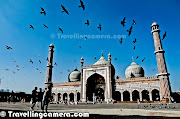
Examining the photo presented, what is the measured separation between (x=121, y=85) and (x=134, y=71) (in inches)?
270

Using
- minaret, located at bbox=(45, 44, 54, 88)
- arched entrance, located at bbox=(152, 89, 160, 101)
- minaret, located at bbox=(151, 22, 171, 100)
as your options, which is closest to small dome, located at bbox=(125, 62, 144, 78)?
arched entrance, located at bbox=(152, 89, 160, 101)

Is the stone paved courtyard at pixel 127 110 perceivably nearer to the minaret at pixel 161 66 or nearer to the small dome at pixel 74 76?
the minaret at pixel 161 66

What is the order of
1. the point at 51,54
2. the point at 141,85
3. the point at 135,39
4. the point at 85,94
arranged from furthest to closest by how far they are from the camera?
the point at 51,54 → the point at 85,94 → the point at 141,85 → the point at 135,39

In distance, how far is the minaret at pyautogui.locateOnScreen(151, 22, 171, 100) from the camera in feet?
68.3

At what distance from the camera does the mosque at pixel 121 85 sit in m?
22.4

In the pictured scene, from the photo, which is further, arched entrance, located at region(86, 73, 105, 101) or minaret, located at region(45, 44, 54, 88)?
minaret, located at region(45, 44, 54, 88)

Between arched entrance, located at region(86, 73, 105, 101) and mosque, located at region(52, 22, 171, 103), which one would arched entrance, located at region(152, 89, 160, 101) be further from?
arched entrance, located at region(86, 73, 105, 101)


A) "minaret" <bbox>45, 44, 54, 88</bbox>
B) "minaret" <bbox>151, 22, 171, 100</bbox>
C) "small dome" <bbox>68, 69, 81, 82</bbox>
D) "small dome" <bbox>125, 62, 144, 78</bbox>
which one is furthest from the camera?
"small dome" <bbox>68, 69, 81, 82</bbox>

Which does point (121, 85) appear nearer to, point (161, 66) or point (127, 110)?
point (161, 66)

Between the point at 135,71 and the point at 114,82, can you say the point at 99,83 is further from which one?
the point at 135,71

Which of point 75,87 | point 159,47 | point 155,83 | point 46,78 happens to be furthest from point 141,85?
point 46,78

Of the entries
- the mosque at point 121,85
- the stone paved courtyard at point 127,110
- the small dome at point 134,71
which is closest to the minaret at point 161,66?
the mosque at point 121,85

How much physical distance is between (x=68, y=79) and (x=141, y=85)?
70.6ft

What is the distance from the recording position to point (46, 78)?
30609mm
